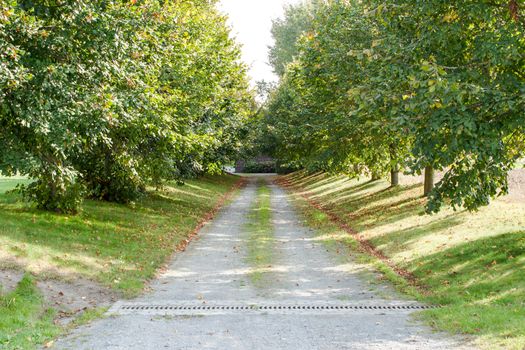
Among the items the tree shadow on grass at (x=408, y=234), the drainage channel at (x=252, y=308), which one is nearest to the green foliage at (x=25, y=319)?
the drainage channel at (x=252, y=308)

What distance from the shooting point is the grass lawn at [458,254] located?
7840mm

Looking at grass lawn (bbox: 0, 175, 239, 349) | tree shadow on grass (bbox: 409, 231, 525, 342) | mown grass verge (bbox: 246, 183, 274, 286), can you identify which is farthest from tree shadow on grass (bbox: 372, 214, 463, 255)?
grass lawn (bbox: 0, 175, 239, 349)

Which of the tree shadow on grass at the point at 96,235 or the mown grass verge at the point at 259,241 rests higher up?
the tree shadow on grass at the point at 96,235

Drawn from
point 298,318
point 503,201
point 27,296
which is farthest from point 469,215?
point 27,296

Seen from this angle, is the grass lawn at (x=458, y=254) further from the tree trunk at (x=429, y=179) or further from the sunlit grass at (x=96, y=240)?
the sunlit grass at (x=96, y=240)

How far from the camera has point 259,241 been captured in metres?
17.2

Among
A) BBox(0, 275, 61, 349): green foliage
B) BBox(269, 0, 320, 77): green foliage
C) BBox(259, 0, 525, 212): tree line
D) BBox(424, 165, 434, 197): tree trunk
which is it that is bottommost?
BBox(0, 275, 61, 349): green foliage

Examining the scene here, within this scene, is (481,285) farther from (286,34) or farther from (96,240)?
(286,34)

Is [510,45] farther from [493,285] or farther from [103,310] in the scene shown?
[103,310]

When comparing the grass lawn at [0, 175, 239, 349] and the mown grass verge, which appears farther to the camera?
the mown grass verge

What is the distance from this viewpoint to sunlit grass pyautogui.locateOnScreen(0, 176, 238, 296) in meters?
11.1

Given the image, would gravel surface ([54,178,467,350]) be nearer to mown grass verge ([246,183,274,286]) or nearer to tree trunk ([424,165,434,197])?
mown grass verge ([246,183,274,286])

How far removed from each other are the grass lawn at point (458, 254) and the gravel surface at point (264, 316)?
622 mm

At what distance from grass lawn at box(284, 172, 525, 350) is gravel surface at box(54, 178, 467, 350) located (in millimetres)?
622
